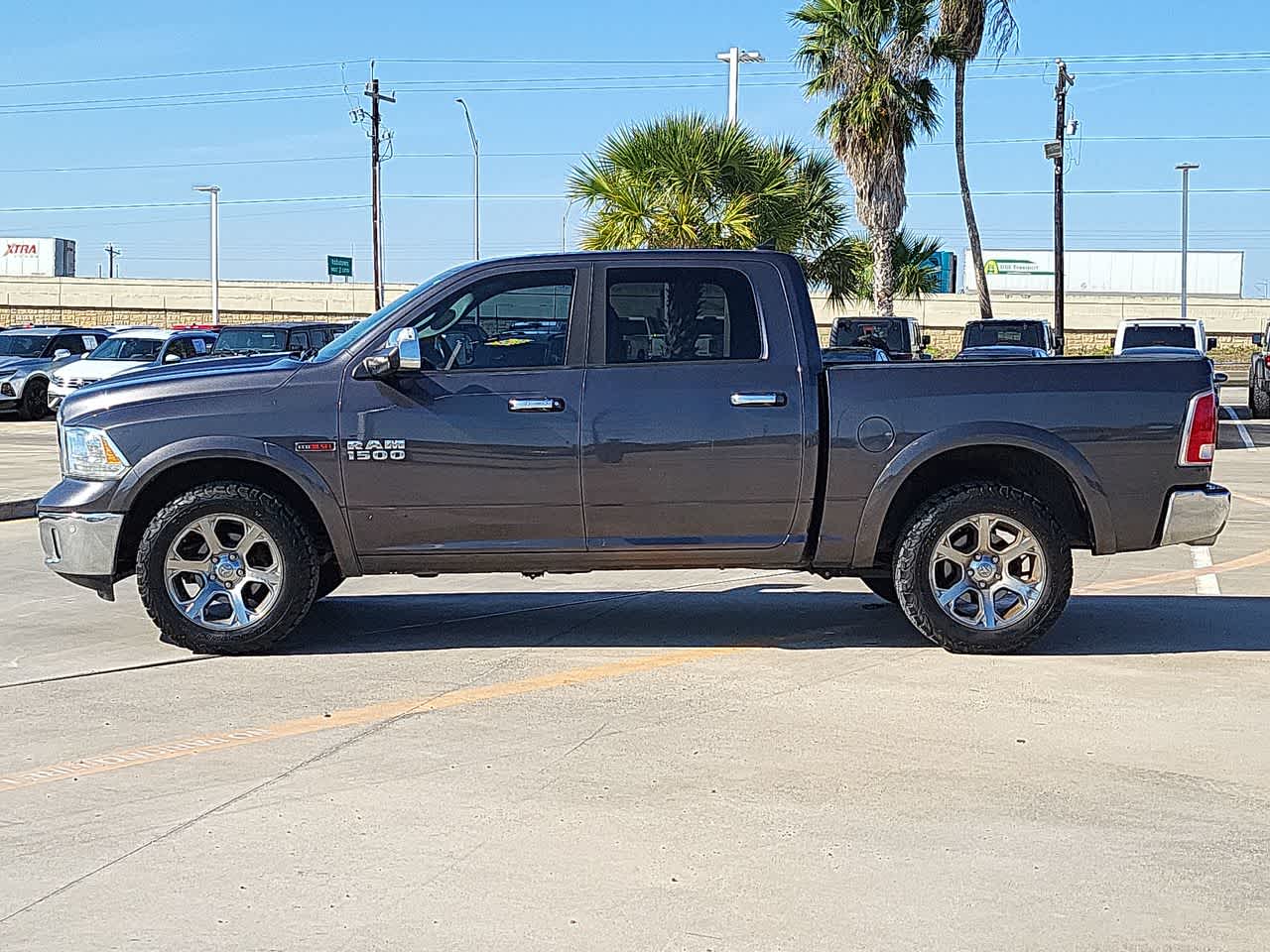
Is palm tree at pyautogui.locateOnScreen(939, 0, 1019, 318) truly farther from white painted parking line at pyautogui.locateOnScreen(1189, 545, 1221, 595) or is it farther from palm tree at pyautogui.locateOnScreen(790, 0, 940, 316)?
white painted parking line at pyautogui.locateOnScreen(1189, 545, 1221, 595)

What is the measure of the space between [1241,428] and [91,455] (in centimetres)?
2300

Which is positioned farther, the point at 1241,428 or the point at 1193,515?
the point at 1241,428

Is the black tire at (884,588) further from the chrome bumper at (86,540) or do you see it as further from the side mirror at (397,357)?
the chrome bumper at (86,540)

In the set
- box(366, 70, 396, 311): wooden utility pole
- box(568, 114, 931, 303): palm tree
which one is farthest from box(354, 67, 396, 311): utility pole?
box(568, 114, 931, 303): palm tree

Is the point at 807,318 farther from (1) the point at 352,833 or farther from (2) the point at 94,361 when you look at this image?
(2) the point at 94,361

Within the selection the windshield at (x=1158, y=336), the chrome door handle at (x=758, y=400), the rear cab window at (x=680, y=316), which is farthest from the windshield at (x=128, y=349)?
the chrome door handle at (x=758, y=400)

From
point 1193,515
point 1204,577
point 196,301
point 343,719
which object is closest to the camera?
point 343,719

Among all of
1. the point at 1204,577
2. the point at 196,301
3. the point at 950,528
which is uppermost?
the point at 196,301

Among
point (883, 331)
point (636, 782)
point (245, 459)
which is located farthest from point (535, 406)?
point (883, 331)

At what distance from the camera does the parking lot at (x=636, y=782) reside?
14.3ft

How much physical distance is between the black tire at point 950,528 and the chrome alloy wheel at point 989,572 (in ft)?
0.11

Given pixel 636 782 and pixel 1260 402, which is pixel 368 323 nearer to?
pixel 636 782

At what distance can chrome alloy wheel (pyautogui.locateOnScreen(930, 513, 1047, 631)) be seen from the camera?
25.9 feet

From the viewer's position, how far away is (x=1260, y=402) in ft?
96.3
